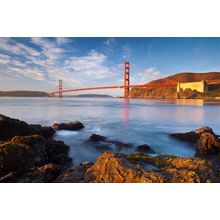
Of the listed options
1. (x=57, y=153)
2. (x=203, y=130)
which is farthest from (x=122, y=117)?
(x=57, y=153)

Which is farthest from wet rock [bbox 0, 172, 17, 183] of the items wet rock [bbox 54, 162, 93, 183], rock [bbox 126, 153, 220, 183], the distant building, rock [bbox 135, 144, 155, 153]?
the distant building

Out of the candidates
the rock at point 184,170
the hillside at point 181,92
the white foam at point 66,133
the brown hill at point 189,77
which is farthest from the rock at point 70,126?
the rock at point 184,170

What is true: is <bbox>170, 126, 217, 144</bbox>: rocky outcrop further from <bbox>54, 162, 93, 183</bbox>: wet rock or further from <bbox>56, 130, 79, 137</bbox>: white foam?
<bbox>54, 162, 93, 183</bbox>: wet rock

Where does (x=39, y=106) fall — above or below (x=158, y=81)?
below
